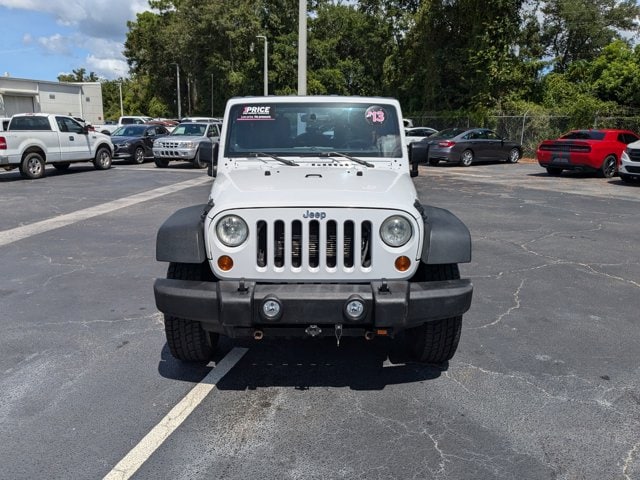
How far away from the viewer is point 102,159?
1906 cm

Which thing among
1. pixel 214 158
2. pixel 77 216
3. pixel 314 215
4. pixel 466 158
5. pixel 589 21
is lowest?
pixel 77 216

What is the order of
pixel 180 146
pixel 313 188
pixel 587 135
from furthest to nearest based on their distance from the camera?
pixel 180 146
pixel 587 135
pixel 313 188

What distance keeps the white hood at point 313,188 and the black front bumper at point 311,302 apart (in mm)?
499

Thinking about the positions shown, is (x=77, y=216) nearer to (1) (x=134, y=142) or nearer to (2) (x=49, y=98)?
(1) (x=134, y=142)

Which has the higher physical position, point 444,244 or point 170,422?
point 444,244

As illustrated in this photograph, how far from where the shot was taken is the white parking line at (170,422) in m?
2.91

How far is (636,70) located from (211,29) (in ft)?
114

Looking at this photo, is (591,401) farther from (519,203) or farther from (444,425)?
(519,203)

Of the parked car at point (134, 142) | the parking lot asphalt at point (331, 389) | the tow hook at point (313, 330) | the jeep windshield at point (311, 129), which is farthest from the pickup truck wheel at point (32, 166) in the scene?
the tow hook at point (313, 330)

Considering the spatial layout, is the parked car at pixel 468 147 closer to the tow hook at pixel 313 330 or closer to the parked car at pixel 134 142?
the parked car at pixel 134 142

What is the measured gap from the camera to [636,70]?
2606cm

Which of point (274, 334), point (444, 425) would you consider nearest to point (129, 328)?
point (274, 334)

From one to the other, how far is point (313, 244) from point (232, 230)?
510 millimetres

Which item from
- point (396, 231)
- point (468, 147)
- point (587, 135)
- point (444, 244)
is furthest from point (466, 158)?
point (396, 231)
